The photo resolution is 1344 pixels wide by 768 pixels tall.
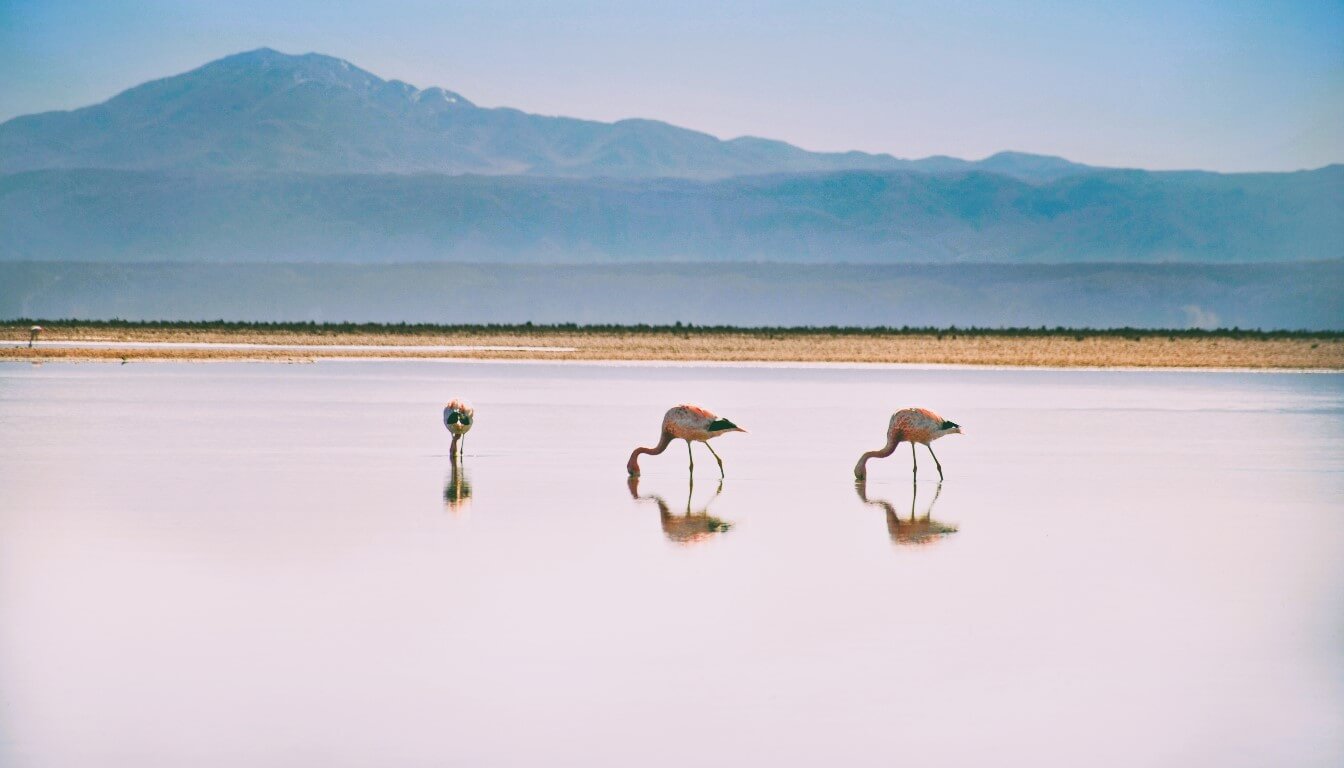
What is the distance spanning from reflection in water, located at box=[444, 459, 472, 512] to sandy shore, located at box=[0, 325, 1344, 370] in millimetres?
35951

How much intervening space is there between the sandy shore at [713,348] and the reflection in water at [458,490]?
36.0m

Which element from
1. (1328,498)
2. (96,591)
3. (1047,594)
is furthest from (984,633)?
(1328,498)

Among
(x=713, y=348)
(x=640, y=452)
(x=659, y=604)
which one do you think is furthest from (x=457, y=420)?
(x=713, y=348)

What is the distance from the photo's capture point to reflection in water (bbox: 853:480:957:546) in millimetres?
14773

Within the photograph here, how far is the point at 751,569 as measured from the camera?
13047 mm

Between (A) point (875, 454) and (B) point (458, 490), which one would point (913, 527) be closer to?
(A) point (875, 454)

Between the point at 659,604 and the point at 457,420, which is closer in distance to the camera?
the point at 659,604

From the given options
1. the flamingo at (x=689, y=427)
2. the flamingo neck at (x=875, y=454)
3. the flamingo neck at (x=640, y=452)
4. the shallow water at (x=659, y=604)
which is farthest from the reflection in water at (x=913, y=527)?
the flamingo neck at (x=640, y=452)

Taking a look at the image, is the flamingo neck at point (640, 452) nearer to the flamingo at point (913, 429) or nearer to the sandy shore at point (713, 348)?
the flamingo at point (913, 429)

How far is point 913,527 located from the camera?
1557cm

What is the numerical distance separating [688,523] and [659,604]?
13.6 feet

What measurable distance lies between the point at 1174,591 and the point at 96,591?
7252mm

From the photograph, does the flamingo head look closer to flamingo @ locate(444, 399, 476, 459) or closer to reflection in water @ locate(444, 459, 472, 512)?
reflection in water @ locate(444, 459, 472, 512)

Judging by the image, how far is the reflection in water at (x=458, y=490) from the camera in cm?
1671
